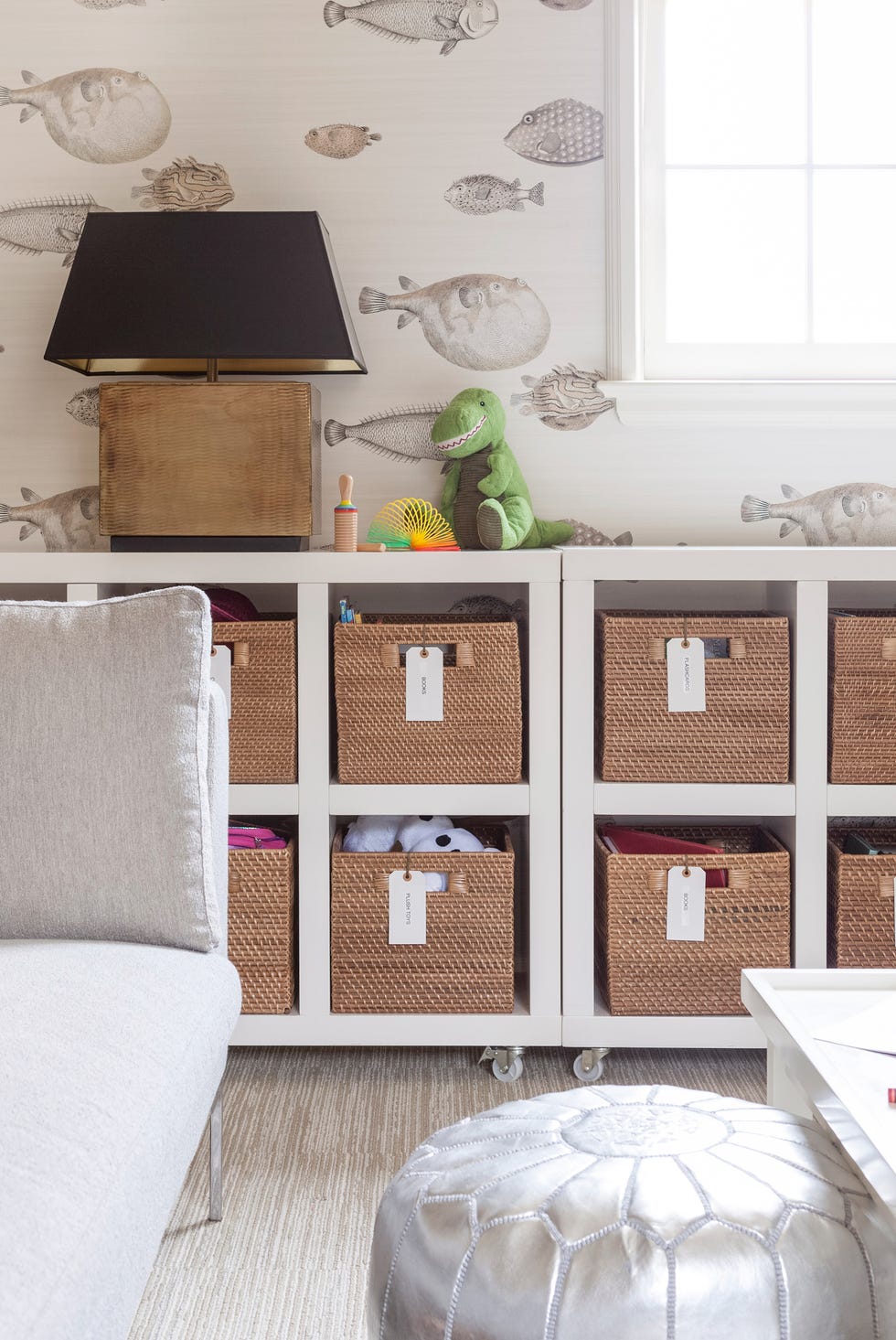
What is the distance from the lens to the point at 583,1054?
1.97 meters

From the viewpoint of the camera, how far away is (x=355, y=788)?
1977 mm

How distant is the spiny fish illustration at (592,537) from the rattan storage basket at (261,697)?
67 centimetres

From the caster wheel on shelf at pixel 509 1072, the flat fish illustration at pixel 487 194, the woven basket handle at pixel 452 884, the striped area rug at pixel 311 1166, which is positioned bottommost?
the striped area rug at pixel 311 1166

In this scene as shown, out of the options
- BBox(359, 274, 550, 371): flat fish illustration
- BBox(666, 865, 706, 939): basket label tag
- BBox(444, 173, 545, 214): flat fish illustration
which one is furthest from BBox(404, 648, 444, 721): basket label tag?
BBox(444, 173, 545, 214): flat fish illustration

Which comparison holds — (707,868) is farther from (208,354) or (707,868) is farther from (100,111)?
(100,111)

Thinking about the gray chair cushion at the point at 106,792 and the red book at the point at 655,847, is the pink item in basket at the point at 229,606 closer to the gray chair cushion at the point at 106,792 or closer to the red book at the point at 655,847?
the gray chair cushion at the point at 106,792

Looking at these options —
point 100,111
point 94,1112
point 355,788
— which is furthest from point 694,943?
point 100,111

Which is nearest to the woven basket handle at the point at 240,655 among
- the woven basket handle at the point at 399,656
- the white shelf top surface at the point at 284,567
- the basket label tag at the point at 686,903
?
the white shelf top surface at the point at 284,567

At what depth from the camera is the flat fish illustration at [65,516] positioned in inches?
92.4

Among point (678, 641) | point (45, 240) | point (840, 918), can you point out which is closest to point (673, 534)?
point (678, 641)

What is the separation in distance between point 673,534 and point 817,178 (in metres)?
0.80

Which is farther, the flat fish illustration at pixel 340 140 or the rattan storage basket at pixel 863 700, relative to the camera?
the flat fish illustration at pixel 340 140

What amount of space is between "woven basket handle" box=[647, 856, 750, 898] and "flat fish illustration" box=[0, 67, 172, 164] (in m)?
1.73

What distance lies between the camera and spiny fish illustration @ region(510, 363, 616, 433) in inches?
91.1
